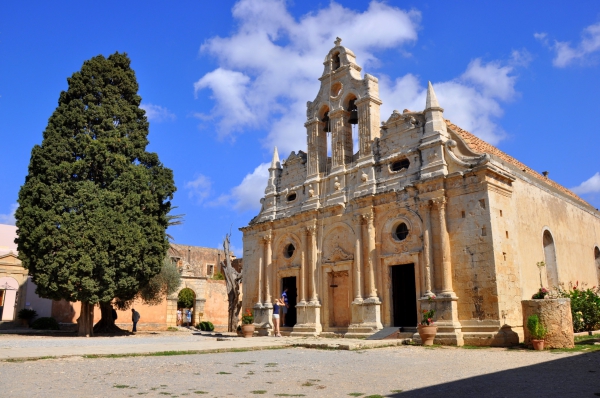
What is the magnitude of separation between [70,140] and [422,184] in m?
15.5

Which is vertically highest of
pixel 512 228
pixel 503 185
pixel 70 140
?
pixel 70 140

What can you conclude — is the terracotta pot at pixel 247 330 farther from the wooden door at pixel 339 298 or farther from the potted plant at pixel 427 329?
the potted plant at pixel 427 329

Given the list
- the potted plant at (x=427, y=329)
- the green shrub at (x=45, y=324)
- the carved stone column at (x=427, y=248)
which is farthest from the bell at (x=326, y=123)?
the green shrub at (x=45, y=324)

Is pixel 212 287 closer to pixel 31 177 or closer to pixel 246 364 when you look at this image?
pixel 31 177

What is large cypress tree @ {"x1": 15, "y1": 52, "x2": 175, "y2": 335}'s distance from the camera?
66.1ft

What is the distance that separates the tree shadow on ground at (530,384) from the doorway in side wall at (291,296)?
45.6 ft

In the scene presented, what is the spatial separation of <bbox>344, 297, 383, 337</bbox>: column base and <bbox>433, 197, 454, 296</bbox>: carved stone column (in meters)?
2.96

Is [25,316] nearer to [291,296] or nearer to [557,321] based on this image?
[291,296]

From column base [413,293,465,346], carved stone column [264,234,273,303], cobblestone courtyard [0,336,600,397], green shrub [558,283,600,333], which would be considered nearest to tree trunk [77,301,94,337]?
carved stone column [264,234,273,303]

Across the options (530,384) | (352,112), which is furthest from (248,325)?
(530,384)

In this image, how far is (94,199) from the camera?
2092 centimetres

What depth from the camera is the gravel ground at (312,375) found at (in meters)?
6.99

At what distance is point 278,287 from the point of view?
2345 centimetres

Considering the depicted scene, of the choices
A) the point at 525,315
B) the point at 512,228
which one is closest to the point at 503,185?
the point at 512,228
